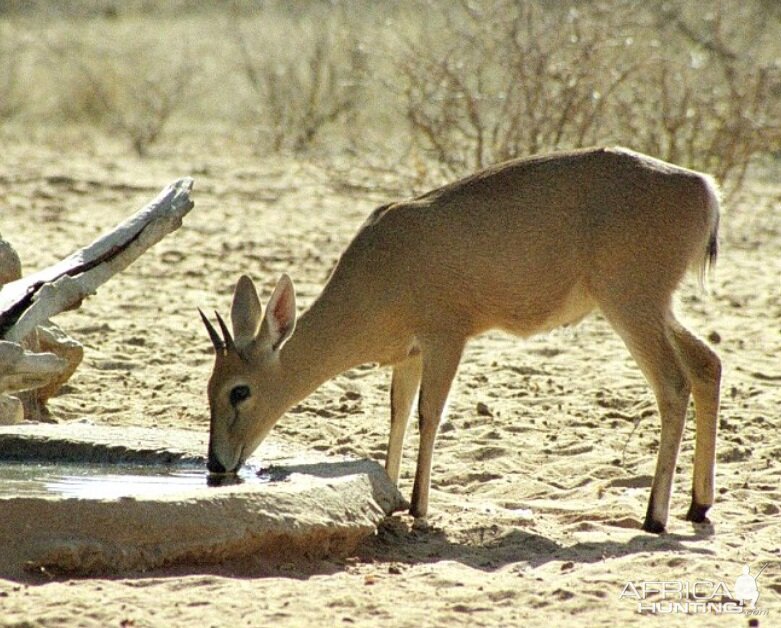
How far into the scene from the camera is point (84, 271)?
7797mm

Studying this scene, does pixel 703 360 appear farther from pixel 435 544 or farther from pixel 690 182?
pixel 435 544

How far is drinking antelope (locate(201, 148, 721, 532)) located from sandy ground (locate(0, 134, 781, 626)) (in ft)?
1.71

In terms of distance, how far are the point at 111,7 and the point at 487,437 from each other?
102 feet

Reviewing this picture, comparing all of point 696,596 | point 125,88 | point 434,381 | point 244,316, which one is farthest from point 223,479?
point 125,88

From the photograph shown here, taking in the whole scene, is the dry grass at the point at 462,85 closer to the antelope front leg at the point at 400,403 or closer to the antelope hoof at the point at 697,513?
the antelope front leg at the point at 400,403

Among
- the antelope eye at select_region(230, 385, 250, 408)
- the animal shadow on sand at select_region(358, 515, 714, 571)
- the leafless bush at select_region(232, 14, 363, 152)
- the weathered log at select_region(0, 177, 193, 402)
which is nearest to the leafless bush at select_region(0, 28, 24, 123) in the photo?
the leafless bush at select_region(232, 14, 363, 152)

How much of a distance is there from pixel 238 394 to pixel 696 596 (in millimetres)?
2534

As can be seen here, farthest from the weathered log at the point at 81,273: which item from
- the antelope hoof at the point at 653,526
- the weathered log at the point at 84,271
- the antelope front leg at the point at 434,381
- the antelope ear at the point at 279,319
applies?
the antelope hoof at the point at 653,526

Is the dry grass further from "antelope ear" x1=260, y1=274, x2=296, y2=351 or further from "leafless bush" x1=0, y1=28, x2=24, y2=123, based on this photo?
"antelope ear" x1=260, y1=274, x2=296, y2=351

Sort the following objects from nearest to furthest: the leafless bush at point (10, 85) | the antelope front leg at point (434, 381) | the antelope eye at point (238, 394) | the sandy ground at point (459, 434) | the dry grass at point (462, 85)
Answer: the sandy ground at point (459, 434) < the antelope eye at point (238, 394) < the antelope front leg at point (434, 381) < the dry grass at point (462, 85) < the leafless bush at point (10, 85)

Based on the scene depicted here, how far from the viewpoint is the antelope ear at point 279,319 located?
7520 millimetres

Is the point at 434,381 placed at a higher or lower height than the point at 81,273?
lower

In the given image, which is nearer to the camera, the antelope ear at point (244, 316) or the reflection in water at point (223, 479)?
the reflection in water at point (223, 479)

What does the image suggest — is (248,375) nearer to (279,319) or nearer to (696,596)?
(279,319)
